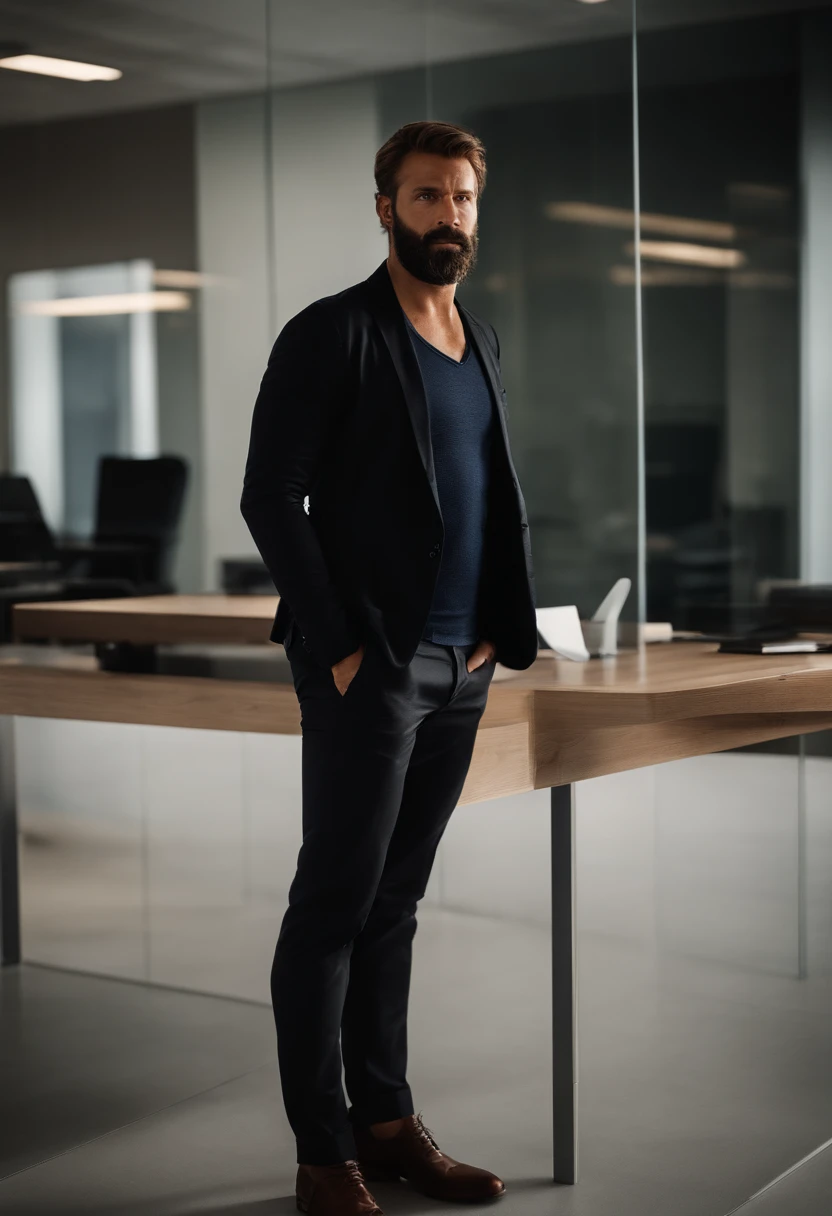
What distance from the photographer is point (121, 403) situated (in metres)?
4.39

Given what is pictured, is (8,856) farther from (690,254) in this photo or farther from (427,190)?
(690,254)

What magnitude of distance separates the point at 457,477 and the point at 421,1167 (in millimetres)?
941

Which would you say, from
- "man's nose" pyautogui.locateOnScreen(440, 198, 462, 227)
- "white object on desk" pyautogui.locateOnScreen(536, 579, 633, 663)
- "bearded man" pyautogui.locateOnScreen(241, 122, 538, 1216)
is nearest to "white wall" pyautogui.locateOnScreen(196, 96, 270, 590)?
"white object on desk" pyautogui.locateOnScreen(536, 579, 633, 663)

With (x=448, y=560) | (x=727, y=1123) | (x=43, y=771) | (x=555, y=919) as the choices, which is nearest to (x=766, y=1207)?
(x=727, y=1123)

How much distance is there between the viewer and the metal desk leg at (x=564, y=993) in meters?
2.08

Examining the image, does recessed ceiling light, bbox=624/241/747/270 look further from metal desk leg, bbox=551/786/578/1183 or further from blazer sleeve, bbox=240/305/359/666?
blazer sleeve, bbox=240/305/359/666

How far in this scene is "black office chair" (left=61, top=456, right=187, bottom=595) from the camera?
440 centimetres

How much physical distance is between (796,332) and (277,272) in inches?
61.5

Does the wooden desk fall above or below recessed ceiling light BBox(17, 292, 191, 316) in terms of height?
below

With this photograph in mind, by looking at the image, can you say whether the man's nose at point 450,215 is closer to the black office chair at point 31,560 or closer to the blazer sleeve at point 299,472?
the blazer sleeve at point 299,472

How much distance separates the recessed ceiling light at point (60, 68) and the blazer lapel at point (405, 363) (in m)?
2.66

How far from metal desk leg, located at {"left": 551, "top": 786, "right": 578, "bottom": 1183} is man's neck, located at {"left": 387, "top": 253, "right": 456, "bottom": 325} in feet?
2.26

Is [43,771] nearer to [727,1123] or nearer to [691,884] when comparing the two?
[691,884]

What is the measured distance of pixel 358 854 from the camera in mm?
1853
